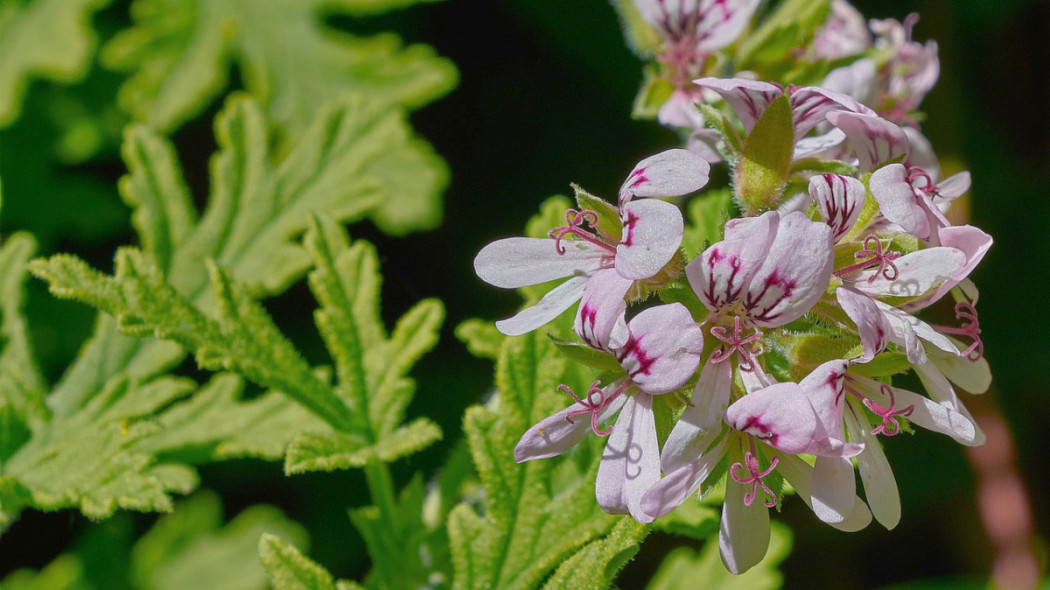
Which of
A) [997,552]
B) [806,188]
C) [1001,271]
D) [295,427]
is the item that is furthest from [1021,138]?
[295,427]

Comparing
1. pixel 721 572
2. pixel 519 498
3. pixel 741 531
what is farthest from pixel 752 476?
pixel 721 572

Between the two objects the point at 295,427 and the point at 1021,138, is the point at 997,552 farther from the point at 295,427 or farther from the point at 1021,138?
the point at 295,427

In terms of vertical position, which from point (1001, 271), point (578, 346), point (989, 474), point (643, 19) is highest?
point (643, 19)

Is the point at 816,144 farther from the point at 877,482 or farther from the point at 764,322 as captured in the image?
the point at 877,482

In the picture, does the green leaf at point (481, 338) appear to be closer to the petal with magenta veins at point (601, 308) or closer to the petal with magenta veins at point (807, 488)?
the petal with magenta veins at point (601, 308)

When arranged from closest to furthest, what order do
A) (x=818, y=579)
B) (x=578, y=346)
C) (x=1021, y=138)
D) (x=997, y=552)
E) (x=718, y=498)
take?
(x=578, y=346) → (x=718, y=498) → (x=997, y=552) → (x=818, y=579) → (x=1021, y=138)
